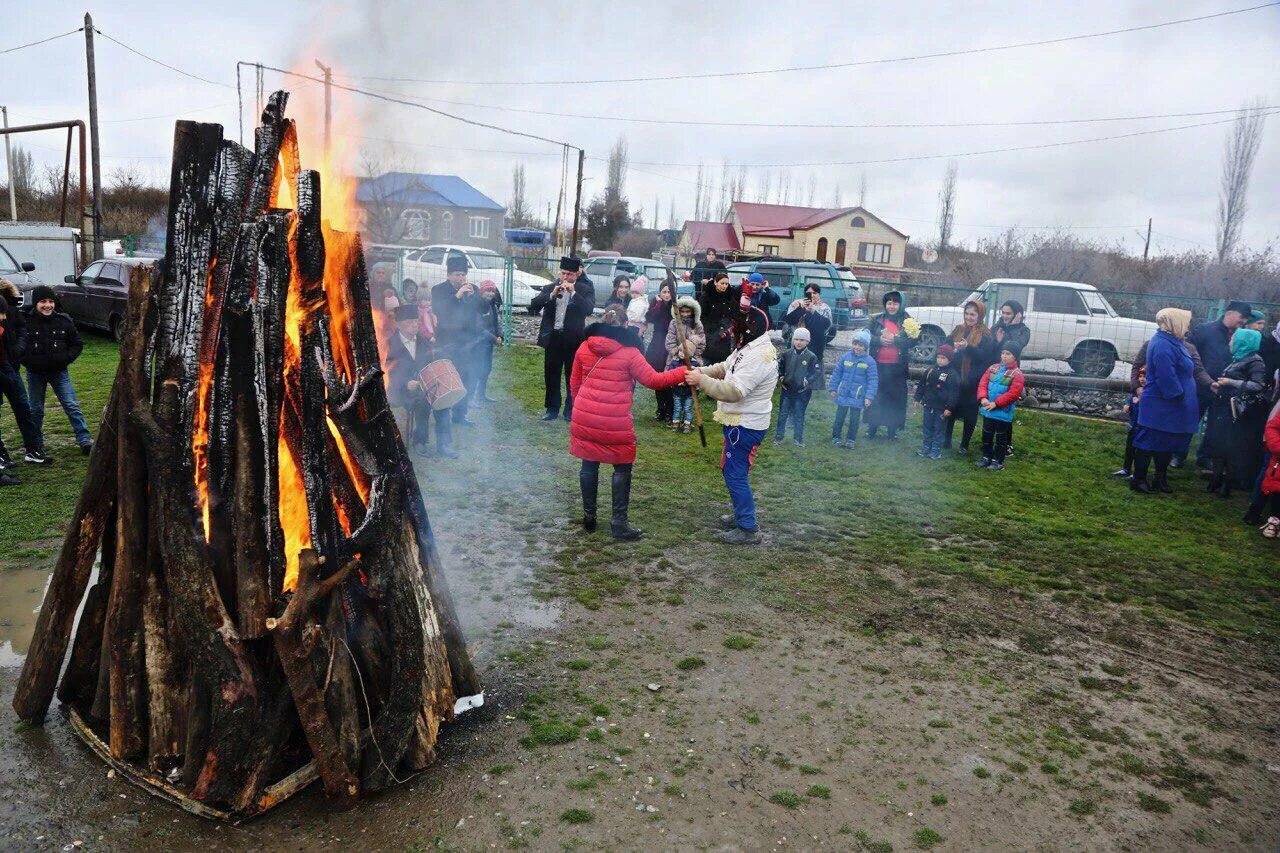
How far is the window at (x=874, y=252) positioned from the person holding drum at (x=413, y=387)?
54.0 meters

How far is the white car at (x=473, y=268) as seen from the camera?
1964 cm

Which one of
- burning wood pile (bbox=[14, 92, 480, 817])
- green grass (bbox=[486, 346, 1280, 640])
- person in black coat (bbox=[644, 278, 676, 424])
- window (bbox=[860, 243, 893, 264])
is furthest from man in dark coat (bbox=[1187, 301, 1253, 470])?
window (bbox=[860, 243, 893, 264])

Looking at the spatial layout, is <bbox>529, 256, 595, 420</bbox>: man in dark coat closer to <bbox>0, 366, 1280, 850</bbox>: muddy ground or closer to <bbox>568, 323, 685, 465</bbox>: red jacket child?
<bbox>568, 323, 685, 465</bbox>: red jacket child

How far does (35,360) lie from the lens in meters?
8.41

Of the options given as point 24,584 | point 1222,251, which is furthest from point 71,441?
point 1222,251

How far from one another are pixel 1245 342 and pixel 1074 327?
22.5ft

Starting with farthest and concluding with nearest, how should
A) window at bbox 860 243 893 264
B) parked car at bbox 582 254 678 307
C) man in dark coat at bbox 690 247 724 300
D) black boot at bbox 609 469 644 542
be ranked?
window at bbox 860 243 893 264
parked car at bbox 582 254 678 307
man in dark coat at bbox 690 247 724 300
black boot at bbox 609 469 644 542

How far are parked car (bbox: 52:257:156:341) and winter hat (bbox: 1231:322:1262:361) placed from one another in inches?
717

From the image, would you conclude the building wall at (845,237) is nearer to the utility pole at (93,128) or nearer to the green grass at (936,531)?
the utility pole at (93,128)

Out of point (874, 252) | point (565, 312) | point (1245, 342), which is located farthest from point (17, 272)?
point (874, 252)

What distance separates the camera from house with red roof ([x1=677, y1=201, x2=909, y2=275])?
192ft

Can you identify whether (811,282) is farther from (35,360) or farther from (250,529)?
(250,529)

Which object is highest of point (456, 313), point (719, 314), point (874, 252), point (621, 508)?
point (874, 252)

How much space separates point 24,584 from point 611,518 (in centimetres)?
419
